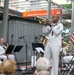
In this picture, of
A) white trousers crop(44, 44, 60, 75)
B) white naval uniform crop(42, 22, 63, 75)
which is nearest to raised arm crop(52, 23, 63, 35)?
white naval uniform crop(42, 22, 63, 75)

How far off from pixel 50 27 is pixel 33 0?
23724 millimetres

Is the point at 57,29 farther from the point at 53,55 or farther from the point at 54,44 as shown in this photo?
the point at 53,55

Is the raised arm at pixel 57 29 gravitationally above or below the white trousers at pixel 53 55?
above

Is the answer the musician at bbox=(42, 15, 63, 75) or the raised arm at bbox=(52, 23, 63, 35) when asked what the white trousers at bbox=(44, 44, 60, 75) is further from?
the raised arm at bbox=(52, 23, 63, 35)

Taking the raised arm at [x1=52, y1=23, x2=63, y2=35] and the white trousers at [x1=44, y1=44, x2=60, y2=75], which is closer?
the raised arm at [x1=52, y1=23, x2=63, y2=35]

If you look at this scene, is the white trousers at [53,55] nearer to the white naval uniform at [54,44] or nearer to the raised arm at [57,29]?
the white naval uniform at [54,44]

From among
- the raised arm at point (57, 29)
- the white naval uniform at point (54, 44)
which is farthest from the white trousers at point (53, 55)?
the raised arm at point (57, 29)

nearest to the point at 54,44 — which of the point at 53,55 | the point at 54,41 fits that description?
the point at 54,41

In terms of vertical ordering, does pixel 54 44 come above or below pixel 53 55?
above

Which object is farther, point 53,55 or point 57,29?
point 53,55

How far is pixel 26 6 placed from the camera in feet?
106

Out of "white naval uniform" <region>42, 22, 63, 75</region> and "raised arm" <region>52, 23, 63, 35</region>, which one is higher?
"raised arm" <region>52, 23, 63, 35</region>

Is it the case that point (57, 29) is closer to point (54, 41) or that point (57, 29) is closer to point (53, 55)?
point (54, 41)

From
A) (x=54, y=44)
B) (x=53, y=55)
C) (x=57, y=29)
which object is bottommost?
(x=53, y=55)
